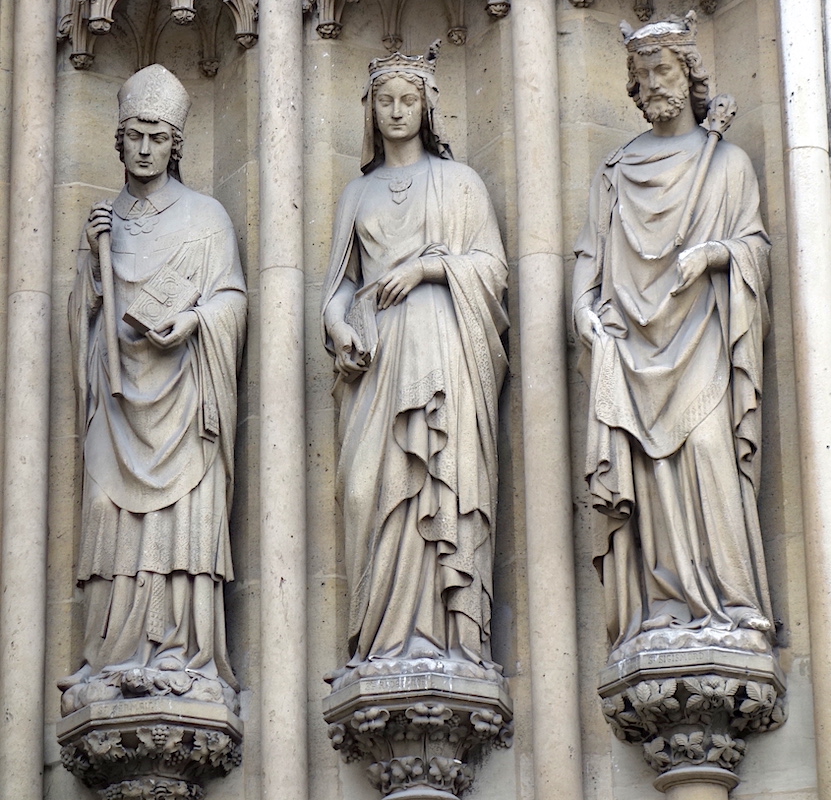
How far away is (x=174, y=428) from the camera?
11.1m

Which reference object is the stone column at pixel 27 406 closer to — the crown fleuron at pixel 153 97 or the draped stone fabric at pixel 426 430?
the crown fleuron at pixel 153 97

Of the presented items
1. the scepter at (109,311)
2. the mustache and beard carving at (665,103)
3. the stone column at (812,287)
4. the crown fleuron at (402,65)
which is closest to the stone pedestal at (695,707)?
the stone column at (812,287)

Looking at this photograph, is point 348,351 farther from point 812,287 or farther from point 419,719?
point 812,287

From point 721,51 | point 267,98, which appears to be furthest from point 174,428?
point 721,51

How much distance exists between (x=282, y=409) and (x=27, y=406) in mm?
1040

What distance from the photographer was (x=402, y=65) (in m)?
11.2

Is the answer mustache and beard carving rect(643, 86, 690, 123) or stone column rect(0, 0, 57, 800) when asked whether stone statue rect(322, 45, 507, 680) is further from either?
stone column rect(0, 0, 57, 800)

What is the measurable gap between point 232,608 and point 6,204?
6.35ft

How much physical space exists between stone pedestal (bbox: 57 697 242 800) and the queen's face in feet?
7.78

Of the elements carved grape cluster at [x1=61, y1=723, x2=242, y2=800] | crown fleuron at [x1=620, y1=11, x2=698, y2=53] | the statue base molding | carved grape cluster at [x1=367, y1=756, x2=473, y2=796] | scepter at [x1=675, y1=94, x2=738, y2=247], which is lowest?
the statue base molding

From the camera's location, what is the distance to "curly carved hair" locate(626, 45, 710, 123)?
10852 millimetres

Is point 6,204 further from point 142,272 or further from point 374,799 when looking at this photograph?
point 374,799

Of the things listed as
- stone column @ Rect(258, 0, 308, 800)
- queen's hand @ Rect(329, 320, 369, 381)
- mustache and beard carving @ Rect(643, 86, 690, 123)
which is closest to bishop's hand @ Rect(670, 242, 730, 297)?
Result: mustache and beard carving @ Rect(643, 86, 690, 123)

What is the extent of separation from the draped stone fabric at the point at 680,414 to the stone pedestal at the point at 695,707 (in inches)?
6.4
